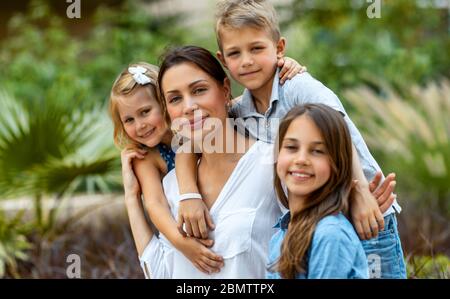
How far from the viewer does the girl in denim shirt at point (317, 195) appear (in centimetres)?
266

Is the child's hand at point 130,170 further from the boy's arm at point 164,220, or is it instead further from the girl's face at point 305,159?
the girl's face at point 305,159

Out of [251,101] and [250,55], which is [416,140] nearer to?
[251,101]

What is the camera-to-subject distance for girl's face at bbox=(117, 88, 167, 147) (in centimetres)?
327

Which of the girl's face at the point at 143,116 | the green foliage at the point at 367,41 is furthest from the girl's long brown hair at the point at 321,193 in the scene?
the green foliage at the point at 367,41

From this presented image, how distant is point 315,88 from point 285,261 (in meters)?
0.71

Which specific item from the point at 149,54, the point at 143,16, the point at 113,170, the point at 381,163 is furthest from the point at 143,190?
the point at 143,16

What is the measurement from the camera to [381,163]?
7230 millimetres

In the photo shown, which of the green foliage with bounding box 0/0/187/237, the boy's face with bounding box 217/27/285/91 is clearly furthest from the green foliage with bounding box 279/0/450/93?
the boy's face with bounding box 217/27/285/91

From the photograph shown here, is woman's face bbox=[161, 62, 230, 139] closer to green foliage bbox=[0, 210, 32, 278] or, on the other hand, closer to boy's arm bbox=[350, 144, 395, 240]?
boy's arm bbox=[350, 144, 395, 240]

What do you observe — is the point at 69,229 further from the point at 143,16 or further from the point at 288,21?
the point at 288,21

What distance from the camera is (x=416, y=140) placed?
6.85m

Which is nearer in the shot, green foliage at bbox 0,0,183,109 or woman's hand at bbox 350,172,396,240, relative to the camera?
woman's hand at bbox 350,172,396,240

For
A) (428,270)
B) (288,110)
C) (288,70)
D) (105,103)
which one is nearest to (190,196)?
(288,110)

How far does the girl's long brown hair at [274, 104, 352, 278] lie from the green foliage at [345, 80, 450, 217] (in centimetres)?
412
